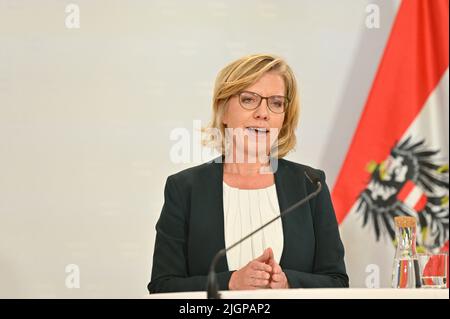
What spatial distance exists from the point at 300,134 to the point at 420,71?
0.72 meters

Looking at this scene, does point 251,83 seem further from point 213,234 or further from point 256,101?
point 213,234

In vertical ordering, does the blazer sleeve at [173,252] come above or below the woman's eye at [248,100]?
below

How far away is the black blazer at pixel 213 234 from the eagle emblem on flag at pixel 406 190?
50.3 inches

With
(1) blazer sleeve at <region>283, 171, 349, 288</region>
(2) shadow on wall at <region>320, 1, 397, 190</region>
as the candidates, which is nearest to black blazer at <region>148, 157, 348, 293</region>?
(1) blazer sleeve at <region>283, 171, 349, 288</region>

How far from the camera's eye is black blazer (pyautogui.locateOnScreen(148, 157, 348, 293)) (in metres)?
2.35

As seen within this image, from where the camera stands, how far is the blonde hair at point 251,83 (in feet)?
8.23

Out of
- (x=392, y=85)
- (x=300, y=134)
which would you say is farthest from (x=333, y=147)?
(x=392, y=85)

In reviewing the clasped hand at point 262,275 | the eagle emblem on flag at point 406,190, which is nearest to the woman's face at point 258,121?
the clasped hand at point 262,275

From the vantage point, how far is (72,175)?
3553 millimetres

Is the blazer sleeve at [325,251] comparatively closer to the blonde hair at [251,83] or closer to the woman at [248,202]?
the woman at [248,202]

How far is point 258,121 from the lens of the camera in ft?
8.21

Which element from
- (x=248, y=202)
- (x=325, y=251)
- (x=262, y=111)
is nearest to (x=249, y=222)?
(x=248, y=202)

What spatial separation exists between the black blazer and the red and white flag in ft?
4.14
